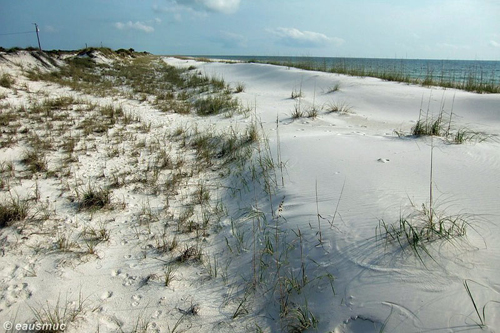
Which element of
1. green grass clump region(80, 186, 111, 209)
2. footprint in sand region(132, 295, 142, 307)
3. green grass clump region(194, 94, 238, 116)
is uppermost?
green grass clump region(194, 94, 238, 116)

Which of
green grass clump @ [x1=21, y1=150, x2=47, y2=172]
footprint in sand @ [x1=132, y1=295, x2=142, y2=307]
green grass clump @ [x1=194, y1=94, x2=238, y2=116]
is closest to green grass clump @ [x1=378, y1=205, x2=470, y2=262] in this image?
footprint in sand @ [x1=132, y1=295, x2=142, y2=307]

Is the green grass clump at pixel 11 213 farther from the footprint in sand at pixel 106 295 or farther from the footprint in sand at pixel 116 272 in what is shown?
the footprint in sand at pixel 106 295

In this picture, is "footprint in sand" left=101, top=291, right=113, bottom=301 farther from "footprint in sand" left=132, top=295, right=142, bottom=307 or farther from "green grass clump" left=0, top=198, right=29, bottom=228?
"green grass clump" left=0, top=198, right=29, bottom=228

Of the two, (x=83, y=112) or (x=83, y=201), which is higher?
(x=83, y=112)

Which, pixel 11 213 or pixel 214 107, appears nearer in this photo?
pixel 11 213

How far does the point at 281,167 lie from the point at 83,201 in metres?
1.99

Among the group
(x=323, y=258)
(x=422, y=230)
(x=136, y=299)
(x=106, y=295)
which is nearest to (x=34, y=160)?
(x=106, y=295)

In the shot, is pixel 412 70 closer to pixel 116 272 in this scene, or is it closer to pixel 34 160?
pixel 34 160

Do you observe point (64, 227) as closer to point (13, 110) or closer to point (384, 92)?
point (13, 110)

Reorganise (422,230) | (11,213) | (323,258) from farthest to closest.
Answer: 1. (11,213)
2. (323,258)
3. (422,230)

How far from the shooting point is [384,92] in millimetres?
7219

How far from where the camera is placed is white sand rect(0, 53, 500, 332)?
146 cm

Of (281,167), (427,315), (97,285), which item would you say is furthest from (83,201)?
(427,315)

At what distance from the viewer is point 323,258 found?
1.86 meters
